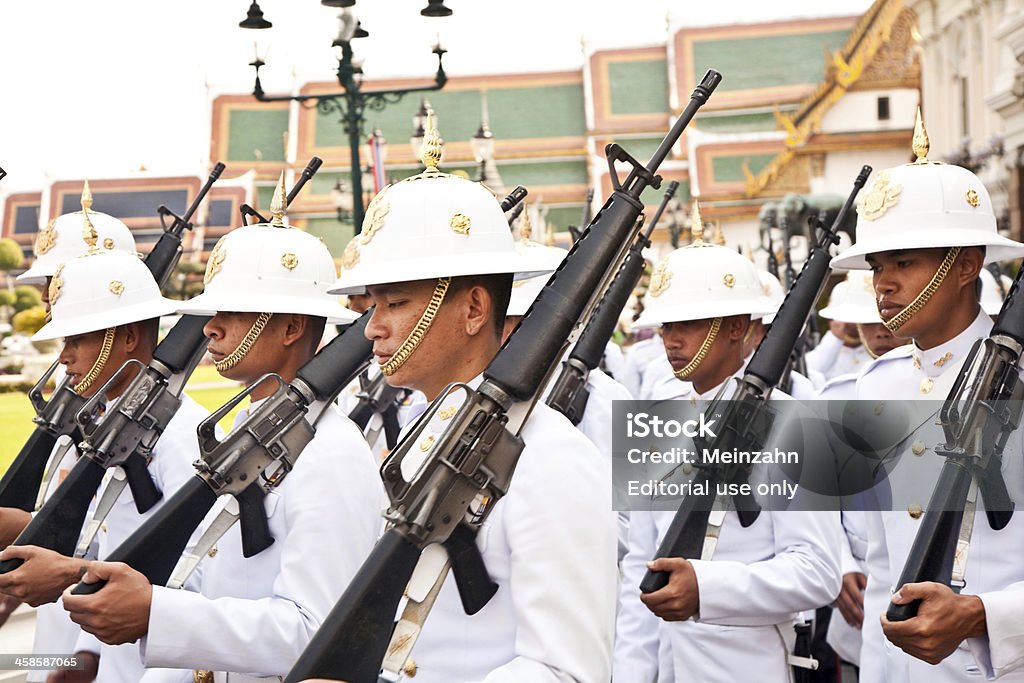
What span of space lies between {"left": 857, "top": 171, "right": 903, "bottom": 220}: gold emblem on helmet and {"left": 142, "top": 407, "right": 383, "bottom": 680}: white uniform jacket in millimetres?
1778

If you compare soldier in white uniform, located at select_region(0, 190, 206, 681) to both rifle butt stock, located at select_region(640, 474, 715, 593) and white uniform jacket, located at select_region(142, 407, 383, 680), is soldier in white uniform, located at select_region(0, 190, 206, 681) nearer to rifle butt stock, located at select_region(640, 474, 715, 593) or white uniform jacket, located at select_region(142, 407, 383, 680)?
white uniform jacket, located at select_region(142, 407, 383, 680)

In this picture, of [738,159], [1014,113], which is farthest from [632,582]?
[738,159]

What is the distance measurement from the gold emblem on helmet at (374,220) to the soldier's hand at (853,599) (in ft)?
9.79

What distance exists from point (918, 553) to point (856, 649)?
2.43 meters

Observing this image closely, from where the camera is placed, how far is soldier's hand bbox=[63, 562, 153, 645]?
2971 millimetres

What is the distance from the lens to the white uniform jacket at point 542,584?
234 centimetres

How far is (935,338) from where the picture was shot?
3.72m

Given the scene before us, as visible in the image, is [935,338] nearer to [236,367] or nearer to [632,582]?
[632,582]

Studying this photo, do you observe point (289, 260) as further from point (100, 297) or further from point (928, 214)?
point (928, 214)

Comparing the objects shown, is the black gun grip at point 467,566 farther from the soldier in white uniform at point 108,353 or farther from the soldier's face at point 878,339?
the soldier's face at point 878,339

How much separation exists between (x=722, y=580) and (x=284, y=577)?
1466 millimetres

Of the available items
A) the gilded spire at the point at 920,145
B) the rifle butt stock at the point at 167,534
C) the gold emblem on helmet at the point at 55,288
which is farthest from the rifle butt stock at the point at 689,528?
the gold emblem on helmet at the point at 55,288

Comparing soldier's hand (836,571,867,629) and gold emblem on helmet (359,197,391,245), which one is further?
soldier's hand (836,571,867,629)

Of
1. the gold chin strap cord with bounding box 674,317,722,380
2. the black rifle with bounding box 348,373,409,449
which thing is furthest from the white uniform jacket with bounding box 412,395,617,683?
the black rifle with bounding box 348,373,409,449
